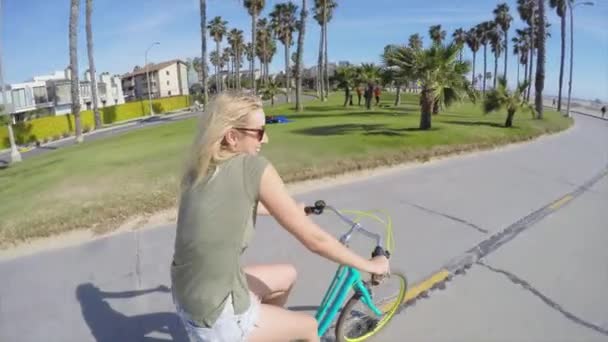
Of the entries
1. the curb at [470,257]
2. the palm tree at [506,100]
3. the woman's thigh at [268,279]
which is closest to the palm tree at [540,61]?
the palm tree at [506,100]

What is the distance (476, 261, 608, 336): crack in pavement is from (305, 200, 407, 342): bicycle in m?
1.37

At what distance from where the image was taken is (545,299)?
3.75 meters

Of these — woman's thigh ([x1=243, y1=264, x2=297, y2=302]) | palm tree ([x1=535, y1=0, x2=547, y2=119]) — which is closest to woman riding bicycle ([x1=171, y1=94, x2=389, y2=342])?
woman's thigh ([x1=243, y1=264, x2=297, y2=302])

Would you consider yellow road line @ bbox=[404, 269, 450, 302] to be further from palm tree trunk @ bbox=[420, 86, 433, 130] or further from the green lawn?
palm tree trunk @ bbox=[420, 86, 433, 130]

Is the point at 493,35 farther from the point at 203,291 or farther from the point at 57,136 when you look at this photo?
the point at 203,291

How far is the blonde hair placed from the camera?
5.82ft

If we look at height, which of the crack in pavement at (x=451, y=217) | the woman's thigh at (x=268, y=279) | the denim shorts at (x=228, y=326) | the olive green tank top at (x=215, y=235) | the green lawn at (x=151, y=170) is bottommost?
the crack in pavement at (x=451, y=217)

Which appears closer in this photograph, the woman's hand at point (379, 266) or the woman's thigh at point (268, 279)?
the woman's hand at point (379, 266)

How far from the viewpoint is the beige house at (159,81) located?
283 feet

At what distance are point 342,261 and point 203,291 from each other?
682mm

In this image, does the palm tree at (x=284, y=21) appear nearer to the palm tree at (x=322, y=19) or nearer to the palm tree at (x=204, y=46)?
the palm tree at (x=322, y=19)

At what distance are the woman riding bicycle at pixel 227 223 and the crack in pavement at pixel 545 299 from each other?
2705 millimetres

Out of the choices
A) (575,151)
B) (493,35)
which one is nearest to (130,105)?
(575,151)

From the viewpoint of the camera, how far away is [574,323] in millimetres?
3379
